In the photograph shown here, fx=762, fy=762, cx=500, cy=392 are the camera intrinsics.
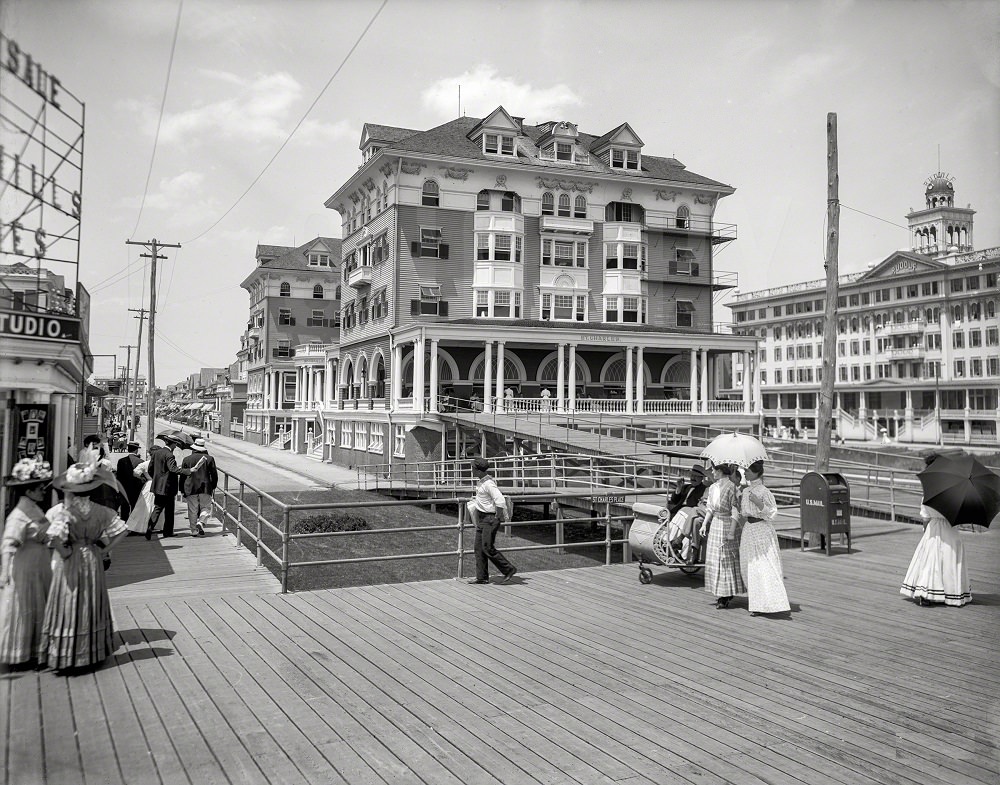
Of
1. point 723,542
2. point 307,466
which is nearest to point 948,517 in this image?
→ point 723,542

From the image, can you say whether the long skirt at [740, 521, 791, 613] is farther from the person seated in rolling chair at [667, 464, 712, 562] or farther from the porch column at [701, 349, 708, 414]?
the porch column at [701, 349, 708, 414]

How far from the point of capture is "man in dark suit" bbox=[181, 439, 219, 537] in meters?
14.4

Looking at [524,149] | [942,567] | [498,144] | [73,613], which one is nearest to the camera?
[73,613]

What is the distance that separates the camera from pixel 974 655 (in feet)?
24.0

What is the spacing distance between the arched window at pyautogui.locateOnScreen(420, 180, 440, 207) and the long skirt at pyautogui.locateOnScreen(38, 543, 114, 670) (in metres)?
37.6

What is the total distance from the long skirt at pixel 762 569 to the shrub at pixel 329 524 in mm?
17310

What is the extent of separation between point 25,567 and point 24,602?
0.27 m

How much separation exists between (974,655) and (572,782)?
4.93 meters

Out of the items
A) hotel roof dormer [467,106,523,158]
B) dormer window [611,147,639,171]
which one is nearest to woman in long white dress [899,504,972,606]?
hotel roof dormer [467,106,523,158]

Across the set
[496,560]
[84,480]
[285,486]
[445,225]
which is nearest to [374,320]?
[445,225]

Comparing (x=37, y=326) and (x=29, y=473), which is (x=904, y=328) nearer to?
(x=29, y=473)

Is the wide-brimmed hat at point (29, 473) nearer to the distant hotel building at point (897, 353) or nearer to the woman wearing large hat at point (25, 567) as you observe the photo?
the woman wearing large hat at point (25, 567)

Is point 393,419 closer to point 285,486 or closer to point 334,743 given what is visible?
point 285,486

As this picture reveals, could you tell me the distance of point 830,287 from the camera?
1579 cm
